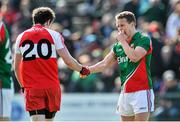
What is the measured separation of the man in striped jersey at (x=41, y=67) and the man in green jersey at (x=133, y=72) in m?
0.90

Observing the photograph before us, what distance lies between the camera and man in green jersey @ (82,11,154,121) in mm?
10750

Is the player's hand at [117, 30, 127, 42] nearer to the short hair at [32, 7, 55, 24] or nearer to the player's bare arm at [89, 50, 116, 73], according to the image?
the player's bare arm at [89, 50, 116, 73]

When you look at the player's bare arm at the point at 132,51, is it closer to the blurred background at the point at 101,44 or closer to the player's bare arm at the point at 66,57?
the player's bare arm at the point at 66,57

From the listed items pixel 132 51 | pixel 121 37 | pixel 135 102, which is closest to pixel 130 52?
pixel 132 51

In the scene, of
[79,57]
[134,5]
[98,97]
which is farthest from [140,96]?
[134,5]

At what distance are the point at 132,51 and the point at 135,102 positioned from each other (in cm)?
74

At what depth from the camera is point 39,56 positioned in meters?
10.5

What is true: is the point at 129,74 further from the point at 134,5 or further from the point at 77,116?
the point at 134,5

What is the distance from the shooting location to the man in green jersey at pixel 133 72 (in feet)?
35.3

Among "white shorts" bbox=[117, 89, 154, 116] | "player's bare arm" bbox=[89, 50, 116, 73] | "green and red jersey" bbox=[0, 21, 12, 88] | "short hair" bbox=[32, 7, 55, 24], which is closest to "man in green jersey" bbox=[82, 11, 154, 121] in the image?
"white shorts" bbox=[117, 89, 154, 116]

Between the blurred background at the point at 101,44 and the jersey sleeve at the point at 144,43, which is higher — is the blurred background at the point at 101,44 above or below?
below

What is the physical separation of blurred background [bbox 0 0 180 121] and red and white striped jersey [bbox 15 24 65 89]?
17.0ft

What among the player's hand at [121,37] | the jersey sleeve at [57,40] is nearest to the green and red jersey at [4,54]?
the jersey sleeve at [57,40]

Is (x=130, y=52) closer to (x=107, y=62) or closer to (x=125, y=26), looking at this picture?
(x=125, y=26)
